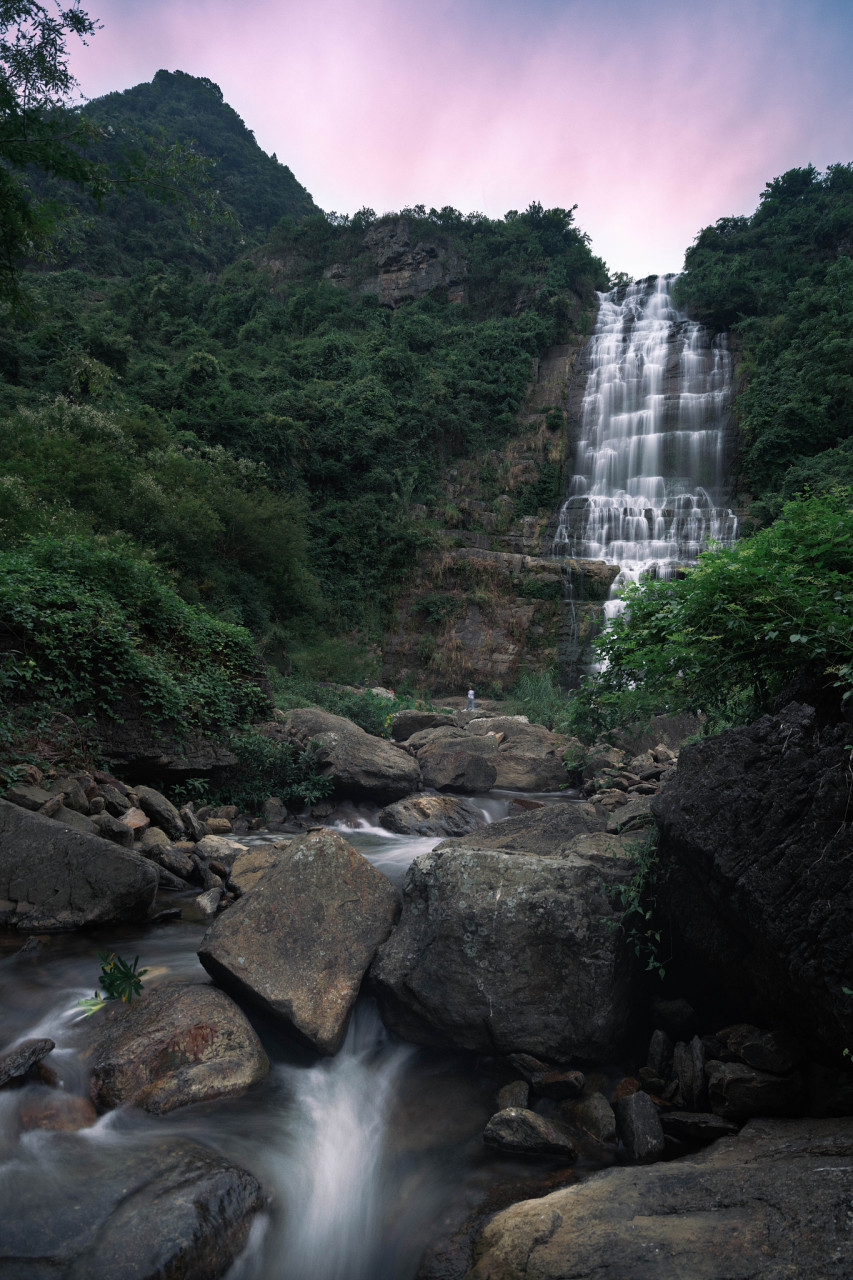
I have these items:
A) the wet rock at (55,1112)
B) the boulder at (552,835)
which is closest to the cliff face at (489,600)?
the boulder at (552,835)

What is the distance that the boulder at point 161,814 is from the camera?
280 inches

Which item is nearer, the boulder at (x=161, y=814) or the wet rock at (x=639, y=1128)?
the wet rock at (x=639, y=1128)

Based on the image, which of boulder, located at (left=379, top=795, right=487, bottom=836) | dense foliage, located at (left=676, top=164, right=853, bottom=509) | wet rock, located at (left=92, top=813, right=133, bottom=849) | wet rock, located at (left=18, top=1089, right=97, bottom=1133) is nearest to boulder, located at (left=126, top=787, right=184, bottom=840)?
wet rock, located at (left=92, top=813, right=133, bottom=849)

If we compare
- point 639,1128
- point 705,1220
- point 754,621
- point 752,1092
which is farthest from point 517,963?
point 754,621

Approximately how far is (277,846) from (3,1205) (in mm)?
3346

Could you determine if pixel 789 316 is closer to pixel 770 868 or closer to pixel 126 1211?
pixel 770 868

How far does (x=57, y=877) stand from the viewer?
5.16m

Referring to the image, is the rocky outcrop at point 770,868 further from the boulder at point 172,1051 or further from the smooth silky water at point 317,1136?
the boulder at point 172,1051

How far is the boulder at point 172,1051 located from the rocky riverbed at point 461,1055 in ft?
0.05

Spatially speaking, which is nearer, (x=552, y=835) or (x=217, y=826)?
(x=552, y=835)

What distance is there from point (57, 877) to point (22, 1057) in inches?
70.5

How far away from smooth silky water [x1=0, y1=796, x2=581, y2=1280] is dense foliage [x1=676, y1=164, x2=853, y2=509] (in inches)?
793

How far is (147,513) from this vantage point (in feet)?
49.1

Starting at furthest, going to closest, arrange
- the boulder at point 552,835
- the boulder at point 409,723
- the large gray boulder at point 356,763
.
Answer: the boulder at point 409,723 → the large gray boulder at point 356,763 → the boulder at point 552,835
